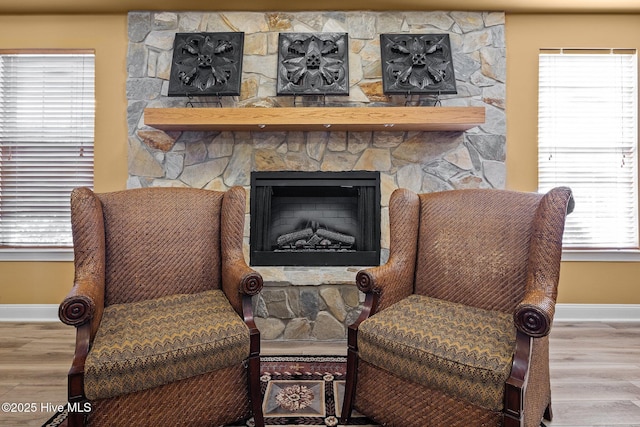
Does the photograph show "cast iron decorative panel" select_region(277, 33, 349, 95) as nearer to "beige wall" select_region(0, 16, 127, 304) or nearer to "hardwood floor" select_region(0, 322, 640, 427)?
"beige wall" select_region(0, 16, 127, 304)

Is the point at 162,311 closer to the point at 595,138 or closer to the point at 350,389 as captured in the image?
the point at 350,389

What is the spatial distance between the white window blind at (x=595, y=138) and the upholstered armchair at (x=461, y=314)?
5.84ft

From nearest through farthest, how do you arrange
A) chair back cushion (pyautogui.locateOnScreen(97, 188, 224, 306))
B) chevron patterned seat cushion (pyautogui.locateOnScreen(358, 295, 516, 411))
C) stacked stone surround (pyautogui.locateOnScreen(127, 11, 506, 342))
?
chevron patterned seat cushion (pyautogui.locateOnScreen(358, 295, 516, 411)) < chair back cushion (pyautogui.locateOnScreen(97, 188, 224, 306)) < stacked stone surround (pyautogui.locateOnScreen(127, 11, 506, 342))

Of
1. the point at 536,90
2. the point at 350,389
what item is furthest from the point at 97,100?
the point at 536,90

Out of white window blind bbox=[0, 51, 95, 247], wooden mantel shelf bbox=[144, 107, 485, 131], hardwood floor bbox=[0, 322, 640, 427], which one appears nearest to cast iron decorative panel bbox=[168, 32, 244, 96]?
wooden mantel shelf bbox=[144, 107, 485, 131]

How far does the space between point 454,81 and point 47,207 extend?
3.38m

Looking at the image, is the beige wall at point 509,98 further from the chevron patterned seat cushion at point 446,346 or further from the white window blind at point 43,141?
the chevron patterned seat cushion at point 446,346

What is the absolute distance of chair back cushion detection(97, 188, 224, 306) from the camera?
1.76 meters

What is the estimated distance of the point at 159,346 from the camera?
1343mm

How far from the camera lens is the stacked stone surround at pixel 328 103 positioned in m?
2.83

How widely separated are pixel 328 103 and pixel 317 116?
35cm

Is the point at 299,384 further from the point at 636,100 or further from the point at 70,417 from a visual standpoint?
the point at 636,100

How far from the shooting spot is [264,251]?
9.19 ft

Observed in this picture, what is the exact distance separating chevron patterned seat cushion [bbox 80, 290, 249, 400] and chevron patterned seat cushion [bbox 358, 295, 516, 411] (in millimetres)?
575
